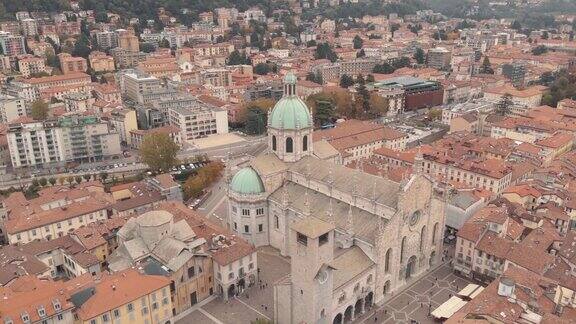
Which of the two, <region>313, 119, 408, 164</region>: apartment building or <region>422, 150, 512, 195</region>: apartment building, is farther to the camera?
<region>313, 119, 408, 164</region>: apartment building

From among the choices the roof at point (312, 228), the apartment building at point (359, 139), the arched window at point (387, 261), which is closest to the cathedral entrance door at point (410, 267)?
the arched window at point (387, 261)

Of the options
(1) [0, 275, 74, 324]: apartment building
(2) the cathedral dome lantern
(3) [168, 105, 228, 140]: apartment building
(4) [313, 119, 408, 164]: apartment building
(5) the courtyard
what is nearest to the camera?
(1) [0, 275, 74, 324]: apartment building

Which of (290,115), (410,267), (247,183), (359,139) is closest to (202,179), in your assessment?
(247,183)

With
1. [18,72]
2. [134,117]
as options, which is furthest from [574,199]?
[18,72]

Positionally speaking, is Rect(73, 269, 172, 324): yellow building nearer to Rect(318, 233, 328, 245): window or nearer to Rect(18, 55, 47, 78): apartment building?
Rect(318, 233, 328, 245): window

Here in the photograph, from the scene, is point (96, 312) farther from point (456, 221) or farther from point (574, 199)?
point (574, 199)

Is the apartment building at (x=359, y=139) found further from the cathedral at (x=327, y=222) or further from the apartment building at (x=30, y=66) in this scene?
the apartment building at (x=30, y=66)

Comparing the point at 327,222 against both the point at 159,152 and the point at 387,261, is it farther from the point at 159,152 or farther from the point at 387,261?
the point at 159,152

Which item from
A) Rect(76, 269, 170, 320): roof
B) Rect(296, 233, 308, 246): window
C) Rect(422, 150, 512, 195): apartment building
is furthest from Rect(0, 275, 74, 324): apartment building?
Rect(422, 150, 512, 195): apartment building
